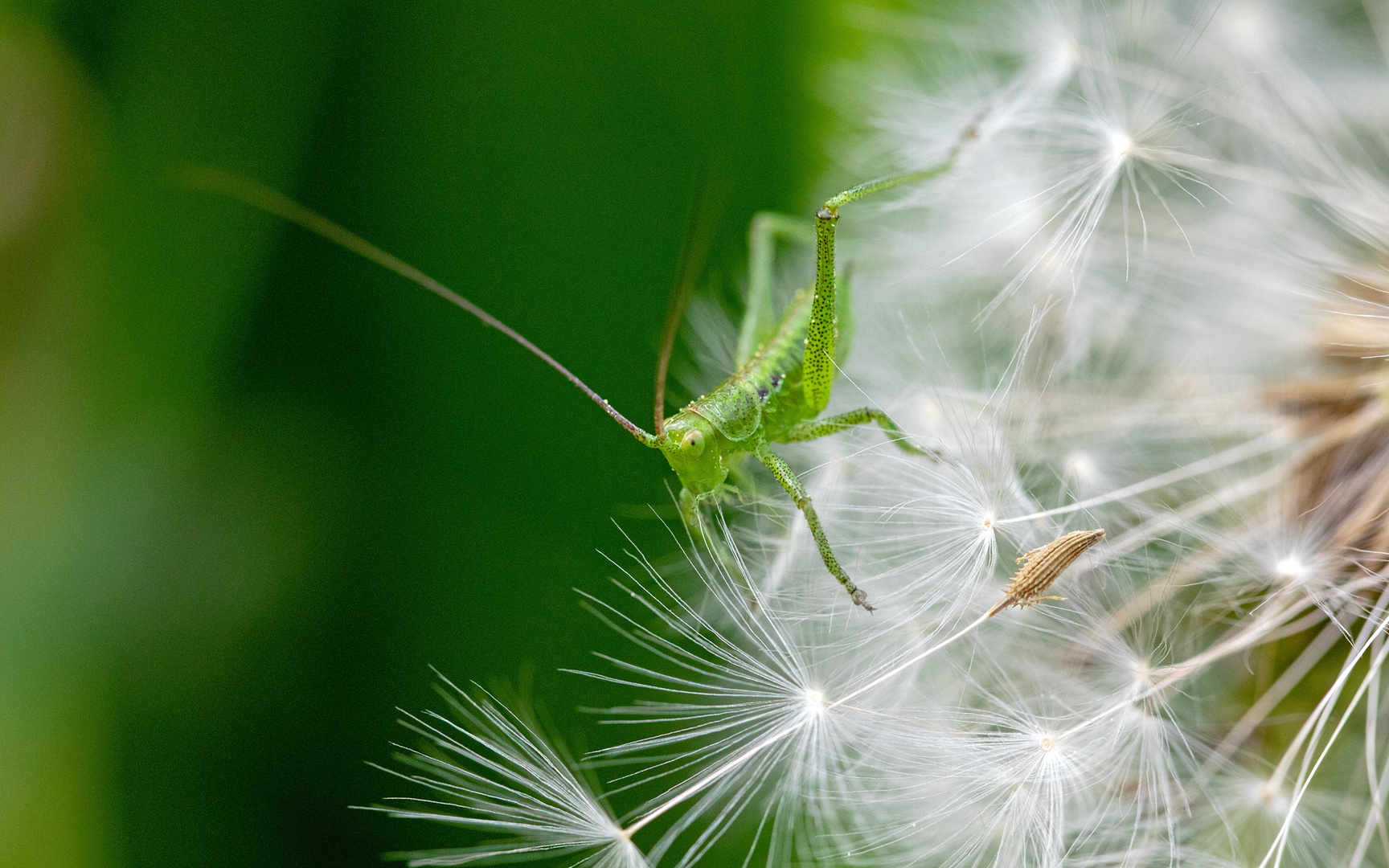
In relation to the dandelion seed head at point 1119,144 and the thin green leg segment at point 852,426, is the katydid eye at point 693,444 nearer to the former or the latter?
the thin green leg segment at point 852,426

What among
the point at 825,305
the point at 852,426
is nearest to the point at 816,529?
the point at 852,426

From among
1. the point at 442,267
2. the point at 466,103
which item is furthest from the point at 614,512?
the point at 466,103

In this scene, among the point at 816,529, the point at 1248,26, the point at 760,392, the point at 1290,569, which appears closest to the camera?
the point at 1290,569

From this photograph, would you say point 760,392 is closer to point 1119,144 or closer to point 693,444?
point 693,444

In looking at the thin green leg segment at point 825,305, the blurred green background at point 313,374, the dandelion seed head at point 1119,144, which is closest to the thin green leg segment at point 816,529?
the thin green leg segment at point 825,305

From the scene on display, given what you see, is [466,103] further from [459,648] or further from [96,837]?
[96,837]

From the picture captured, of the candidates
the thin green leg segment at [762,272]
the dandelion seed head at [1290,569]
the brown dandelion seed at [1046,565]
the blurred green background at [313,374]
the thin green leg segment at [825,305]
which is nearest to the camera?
the brown dandelion seed at [1046,565]
